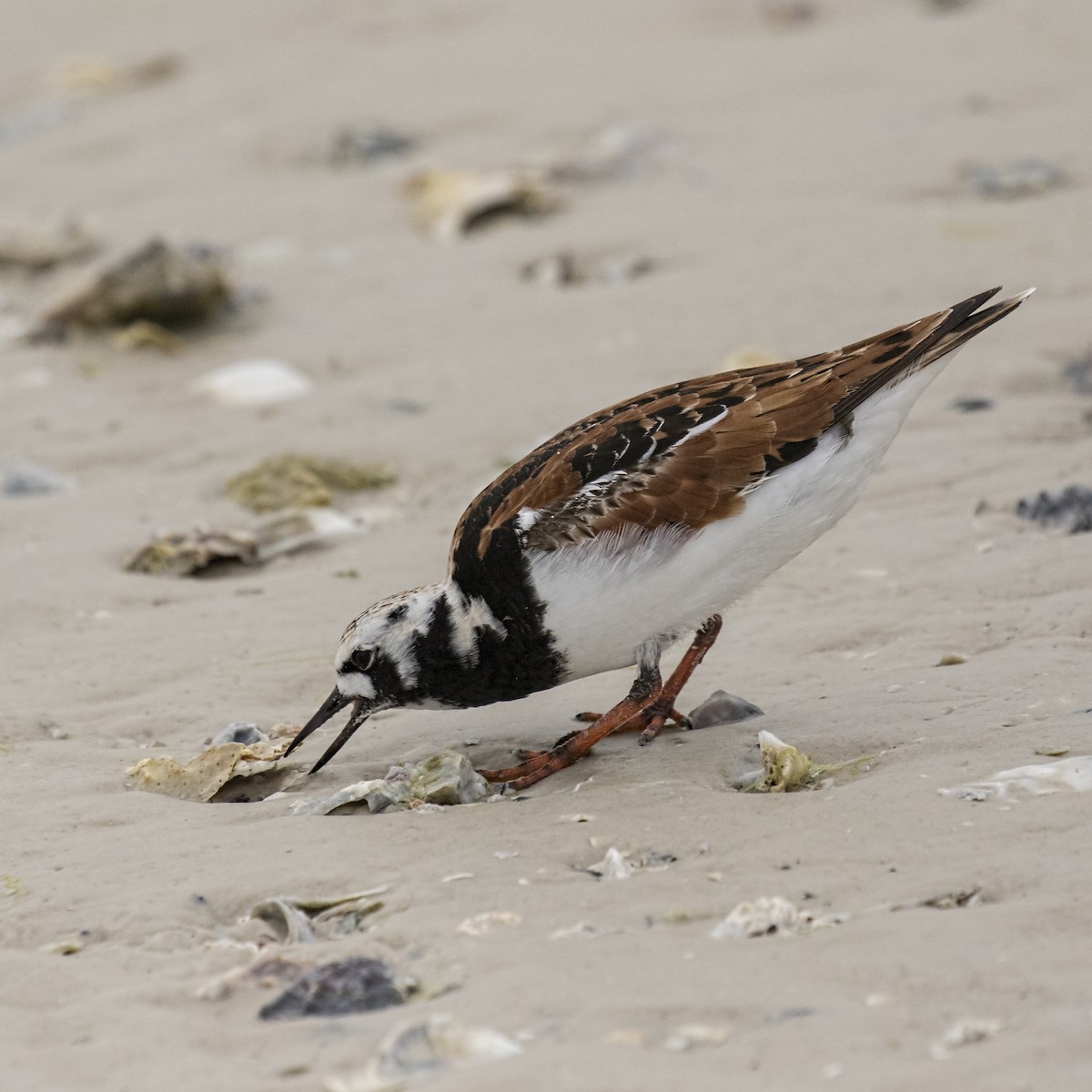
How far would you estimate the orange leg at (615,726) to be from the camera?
3.84 metres

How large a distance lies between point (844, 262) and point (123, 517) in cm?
324

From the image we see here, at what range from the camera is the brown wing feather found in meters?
3.75

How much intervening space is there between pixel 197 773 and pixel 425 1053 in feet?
4.89

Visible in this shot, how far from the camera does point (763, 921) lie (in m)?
2.79

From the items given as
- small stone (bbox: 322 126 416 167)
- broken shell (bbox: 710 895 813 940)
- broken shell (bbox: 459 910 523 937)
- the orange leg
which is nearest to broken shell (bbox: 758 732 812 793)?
the orange leg

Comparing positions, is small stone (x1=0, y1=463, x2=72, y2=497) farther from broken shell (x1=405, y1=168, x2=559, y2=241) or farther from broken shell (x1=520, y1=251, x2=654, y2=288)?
broken shell (x1=405, y1=168, x2=559, y2=241)

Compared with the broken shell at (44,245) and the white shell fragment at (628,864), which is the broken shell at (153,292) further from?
the white shell fragment at (628,864)

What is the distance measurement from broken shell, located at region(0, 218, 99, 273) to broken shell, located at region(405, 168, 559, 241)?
173 cm

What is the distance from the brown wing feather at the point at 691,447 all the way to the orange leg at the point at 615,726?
0.46 m

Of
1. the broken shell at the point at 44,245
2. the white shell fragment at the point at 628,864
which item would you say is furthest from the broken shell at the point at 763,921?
the broken shell at the point at 44,245

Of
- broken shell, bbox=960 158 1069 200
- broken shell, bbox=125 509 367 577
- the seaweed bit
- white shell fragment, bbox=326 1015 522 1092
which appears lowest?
the seaweed bit

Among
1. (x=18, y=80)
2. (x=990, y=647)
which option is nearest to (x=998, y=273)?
(x=990, y=647)

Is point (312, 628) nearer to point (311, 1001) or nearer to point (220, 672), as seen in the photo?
point (220, 672)

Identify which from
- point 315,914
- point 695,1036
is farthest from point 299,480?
point 695,1036
